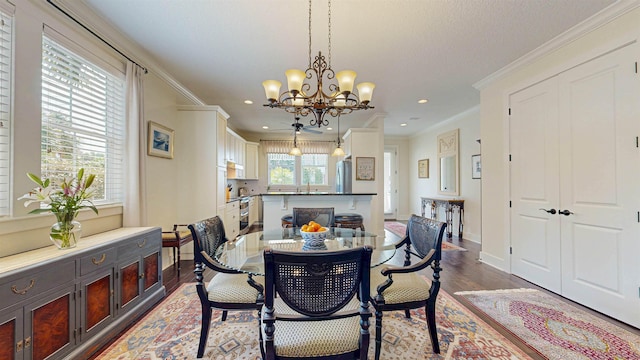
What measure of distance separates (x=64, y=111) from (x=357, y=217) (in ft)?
11.7

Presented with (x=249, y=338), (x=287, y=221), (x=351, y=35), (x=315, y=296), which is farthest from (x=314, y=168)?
(x=315, y=296)

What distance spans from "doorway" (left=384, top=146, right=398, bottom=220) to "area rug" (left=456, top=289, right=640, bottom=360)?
510 centimetres

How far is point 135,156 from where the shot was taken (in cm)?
275

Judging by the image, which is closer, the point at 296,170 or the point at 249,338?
the point at 249,338

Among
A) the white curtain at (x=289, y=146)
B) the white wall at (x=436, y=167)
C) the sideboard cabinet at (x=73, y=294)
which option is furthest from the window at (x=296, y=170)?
the sideboard cabinet at (x=73, y=294)

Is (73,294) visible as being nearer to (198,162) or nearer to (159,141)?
(159,141)

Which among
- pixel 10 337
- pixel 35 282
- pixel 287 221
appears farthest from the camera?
pixel 287 221

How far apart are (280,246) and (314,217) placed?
0.96 metres

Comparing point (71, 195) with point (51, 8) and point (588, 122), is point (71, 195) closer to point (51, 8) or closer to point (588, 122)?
point (51, 8)

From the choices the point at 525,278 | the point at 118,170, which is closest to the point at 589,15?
the point at 525,278

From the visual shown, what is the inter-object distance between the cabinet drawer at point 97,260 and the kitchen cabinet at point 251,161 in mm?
4669

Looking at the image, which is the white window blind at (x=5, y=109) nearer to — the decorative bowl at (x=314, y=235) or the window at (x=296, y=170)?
the decorative bowl at (x=314, y=235)

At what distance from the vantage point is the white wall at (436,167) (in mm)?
5207

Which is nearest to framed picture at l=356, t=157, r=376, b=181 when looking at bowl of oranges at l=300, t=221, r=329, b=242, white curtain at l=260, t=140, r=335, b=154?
white curtain at l=260, t=140, r=335, b=154
